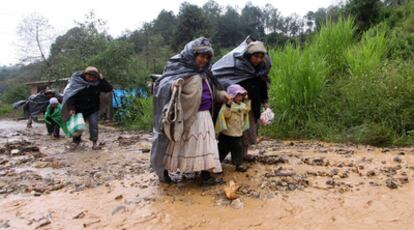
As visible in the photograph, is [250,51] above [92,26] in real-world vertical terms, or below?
below

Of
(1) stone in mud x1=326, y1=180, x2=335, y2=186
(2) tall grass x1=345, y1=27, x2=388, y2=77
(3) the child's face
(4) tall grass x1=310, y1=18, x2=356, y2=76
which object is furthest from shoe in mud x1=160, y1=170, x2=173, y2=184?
(4) tall grass x1=310, y1=18, x2=356, y2=76

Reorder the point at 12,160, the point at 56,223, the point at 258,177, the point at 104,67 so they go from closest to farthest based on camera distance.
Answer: the point at 56,223 → the point at 258,177 → the point at 12,160 → the point at 104,67

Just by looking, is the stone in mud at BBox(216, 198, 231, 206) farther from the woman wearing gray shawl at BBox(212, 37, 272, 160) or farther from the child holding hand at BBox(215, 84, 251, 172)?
the woman wearing gray shawl at BBox(212, 37, 272, 160)

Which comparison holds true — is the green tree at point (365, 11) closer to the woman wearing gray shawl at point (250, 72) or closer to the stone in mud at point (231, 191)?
the woman wearing gray shawl at point (250, 72)

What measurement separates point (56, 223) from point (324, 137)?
4.95 m

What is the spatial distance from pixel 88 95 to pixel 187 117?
3.74m

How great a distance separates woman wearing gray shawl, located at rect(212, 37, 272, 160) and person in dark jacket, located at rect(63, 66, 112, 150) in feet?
9.94

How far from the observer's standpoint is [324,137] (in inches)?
273

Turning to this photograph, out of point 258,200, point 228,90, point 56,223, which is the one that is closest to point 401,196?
point 258,200

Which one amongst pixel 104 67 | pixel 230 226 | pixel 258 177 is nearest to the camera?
pixel 230 226

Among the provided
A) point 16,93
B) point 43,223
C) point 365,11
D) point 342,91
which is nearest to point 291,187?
point 43,223

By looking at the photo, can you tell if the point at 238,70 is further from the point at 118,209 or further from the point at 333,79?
the point at 333,79

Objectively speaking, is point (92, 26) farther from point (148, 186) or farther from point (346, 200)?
point (346, 200)

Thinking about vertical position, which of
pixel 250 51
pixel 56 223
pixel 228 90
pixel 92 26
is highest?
pixel 92 26
